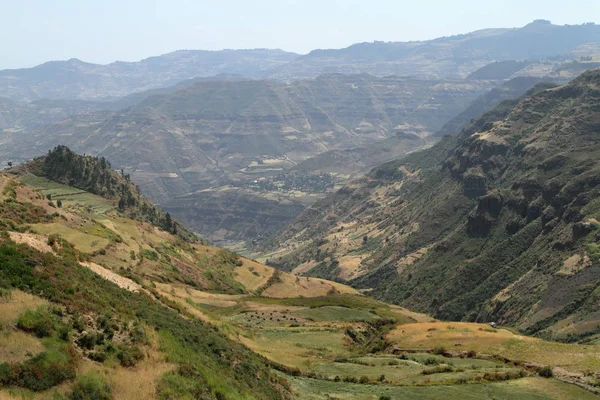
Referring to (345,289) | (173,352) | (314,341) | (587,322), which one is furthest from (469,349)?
(345,289)

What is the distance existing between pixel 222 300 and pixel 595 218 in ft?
384

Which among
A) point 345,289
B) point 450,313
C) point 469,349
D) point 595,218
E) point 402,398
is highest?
point 402,398

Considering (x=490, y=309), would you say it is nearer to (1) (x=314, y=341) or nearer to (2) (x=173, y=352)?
(1) (x=314, y=341)

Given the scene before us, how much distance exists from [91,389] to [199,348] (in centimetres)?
1208

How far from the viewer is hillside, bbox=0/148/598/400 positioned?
2662 centimetres

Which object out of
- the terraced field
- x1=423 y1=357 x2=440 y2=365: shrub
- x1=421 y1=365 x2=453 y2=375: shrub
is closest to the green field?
the terraced field

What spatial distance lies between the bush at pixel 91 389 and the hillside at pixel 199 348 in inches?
2.3

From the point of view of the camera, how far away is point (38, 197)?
98.8 m

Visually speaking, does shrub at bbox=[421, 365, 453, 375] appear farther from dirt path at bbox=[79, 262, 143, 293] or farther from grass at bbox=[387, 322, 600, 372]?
dirt path at bbox=[79, 262, 143, 293]

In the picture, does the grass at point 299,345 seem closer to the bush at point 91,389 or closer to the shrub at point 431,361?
the shrub at point 431,361

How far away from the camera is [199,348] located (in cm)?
3691

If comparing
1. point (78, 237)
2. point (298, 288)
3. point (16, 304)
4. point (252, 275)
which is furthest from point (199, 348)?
point (252, 275)

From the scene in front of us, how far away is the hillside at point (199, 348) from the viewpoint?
87.4 ft

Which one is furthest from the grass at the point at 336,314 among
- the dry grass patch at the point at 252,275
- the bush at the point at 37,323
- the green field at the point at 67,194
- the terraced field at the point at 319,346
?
the green field at the point at 67,194
